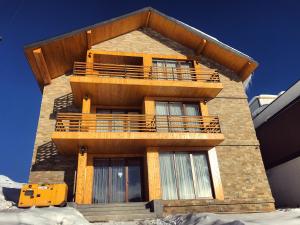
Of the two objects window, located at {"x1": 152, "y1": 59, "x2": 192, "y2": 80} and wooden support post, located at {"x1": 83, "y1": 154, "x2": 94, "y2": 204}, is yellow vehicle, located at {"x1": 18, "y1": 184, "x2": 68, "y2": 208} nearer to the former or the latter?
wooden support post, located at {"x1": 83, "y1": 154, "x2": 94, "y2": 204}

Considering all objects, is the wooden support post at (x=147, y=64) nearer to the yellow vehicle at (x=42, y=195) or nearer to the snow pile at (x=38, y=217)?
the yellow vehicle at (x=42, y=195)

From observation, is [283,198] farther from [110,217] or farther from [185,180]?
[110,217]

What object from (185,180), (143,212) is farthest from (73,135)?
(185,180)

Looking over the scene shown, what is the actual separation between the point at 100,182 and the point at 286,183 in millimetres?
11840

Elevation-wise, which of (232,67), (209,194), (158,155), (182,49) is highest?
(182,49)

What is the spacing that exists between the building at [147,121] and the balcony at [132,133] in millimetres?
54

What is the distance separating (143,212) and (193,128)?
598cm

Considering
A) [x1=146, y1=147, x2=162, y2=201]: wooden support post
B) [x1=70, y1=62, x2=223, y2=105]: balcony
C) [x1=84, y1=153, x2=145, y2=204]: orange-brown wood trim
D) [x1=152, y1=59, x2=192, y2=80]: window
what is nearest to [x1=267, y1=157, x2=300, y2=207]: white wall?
[x1=70, y1=62, x2=223, y2=105]: balcony

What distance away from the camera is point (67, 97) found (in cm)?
1664

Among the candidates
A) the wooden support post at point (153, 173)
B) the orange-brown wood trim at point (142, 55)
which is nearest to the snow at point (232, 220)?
the wooden support post at point (153, 173)

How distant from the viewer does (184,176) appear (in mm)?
14320

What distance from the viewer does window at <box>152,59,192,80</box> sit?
17.6 metres

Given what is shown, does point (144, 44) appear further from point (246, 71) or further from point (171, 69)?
point (246, 71)

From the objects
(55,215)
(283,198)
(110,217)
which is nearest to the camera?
(55,215)
